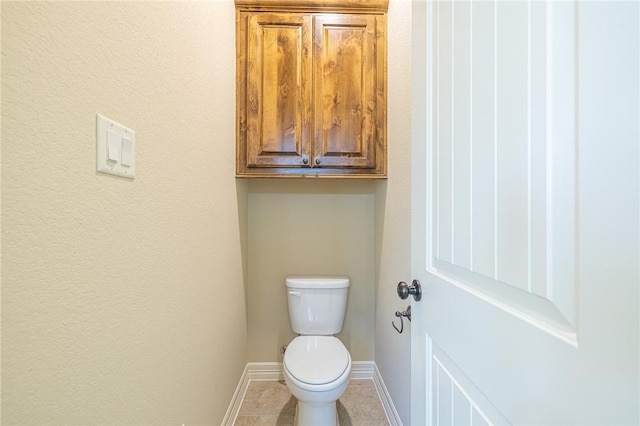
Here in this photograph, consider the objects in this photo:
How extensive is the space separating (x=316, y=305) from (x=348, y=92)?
4.29ft

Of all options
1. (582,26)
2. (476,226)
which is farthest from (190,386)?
(582,26)

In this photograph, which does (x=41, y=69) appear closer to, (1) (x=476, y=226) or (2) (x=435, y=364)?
(1) (x=476, y=226)

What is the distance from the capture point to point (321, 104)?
1692 mm

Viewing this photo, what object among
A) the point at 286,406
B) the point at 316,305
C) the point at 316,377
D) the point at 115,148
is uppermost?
the point at 115,148

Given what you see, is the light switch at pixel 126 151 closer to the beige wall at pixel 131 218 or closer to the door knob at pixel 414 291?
the beige wall at pixel 131 218

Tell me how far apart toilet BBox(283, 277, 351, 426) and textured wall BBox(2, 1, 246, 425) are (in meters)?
0.42

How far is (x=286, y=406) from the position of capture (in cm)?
170

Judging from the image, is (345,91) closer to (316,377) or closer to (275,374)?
(316,377)

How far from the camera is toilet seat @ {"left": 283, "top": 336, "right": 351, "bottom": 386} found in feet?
4.26

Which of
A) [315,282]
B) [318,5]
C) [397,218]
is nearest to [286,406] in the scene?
[315,282]

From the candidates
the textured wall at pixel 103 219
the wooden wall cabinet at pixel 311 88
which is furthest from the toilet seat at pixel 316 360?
the wooden wall cabinet at pixel 311 88

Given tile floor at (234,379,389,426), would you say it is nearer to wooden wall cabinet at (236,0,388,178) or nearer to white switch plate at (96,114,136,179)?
wooden wall cabinet at (236,0,388,178)

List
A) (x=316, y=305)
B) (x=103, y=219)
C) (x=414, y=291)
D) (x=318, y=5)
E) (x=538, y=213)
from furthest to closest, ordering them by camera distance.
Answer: (x=316, y=305), (x=318, y=5), (x=414, y=291), (x=103, y=219), (x=538, y=213)

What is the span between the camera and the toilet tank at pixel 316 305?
5.96 ft
